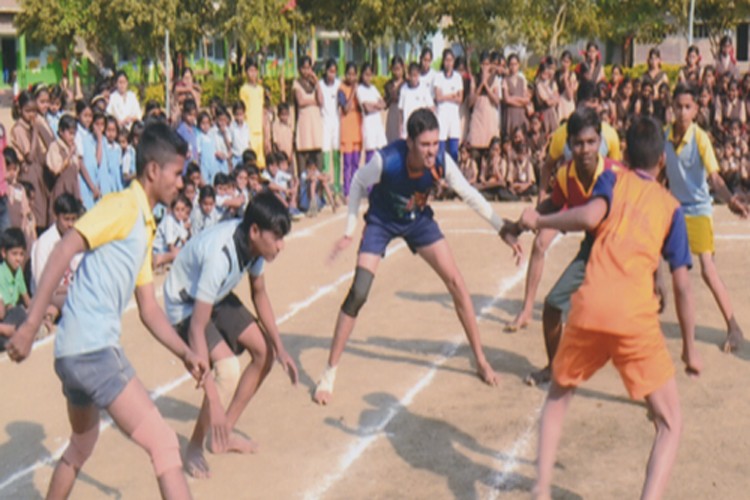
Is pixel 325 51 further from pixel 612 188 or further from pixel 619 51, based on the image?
pixel 612 188

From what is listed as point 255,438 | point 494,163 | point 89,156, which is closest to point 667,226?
point 255,438

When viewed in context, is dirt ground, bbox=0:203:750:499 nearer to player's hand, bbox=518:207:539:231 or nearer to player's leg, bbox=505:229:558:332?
player's leg, bbox=505:229:558:332

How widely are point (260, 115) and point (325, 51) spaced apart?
5425cm

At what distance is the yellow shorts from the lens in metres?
8.90

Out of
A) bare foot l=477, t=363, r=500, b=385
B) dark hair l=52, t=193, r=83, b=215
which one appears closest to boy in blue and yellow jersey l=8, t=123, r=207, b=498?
bare foot l=477, t=363, r=500, b=385

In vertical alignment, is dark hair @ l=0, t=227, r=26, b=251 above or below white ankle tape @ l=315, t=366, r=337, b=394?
above

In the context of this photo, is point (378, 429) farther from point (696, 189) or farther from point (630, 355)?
point (696, 189)

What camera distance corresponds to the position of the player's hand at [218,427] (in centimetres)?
644

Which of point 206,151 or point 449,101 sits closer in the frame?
point 206,151

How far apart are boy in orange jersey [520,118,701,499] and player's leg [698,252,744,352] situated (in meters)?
3.44

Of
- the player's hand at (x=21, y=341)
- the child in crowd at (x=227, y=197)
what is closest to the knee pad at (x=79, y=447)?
the player's hand at (x=21, y=341)

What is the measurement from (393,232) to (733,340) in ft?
9.16

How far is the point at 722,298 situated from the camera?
884 centimetres

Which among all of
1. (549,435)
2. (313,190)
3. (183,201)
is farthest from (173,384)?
(313,190)
